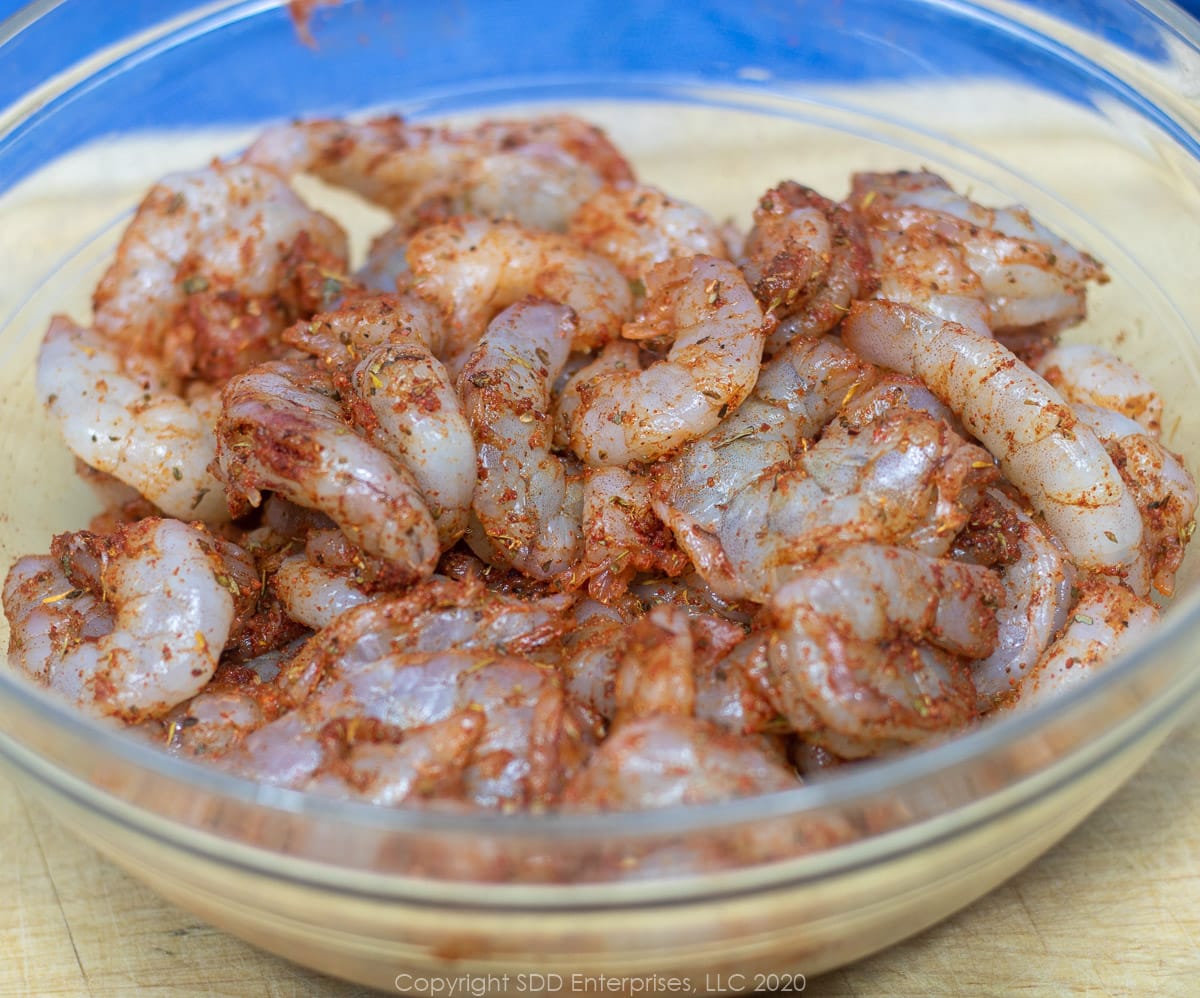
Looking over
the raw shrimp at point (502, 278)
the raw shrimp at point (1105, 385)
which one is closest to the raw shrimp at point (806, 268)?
the raw shrimp at point (502, 278)

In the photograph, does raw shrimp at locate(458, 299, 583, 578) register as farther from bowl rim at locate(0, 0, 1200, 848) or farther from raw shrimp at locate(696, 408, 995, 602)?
bowl rim at locate(0, 0, 1200, 848)

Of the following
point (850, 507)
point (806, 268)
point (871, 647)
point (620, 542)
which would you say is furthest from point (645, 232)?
point (871, 647)

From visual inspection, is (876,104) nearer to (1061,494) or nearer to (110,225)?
(1061,494)

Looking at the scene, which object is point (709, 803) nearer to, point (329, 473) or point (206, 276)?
point (329, 473)

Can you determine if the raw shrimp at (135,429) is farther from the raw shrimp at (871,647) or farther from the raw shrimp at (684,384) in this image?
the raw shrimp at (871,647)

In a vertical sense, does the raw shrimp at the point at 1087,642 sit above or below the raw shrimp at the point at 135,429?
below

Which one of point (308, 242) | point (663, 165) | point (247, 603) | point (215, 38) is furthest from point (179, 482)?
point (663, 165)

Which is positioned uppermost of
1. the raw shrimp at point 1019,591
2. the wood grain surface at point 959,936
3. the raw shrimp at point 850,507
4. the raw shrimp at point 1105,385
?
the raw shrimp at point 850,507
